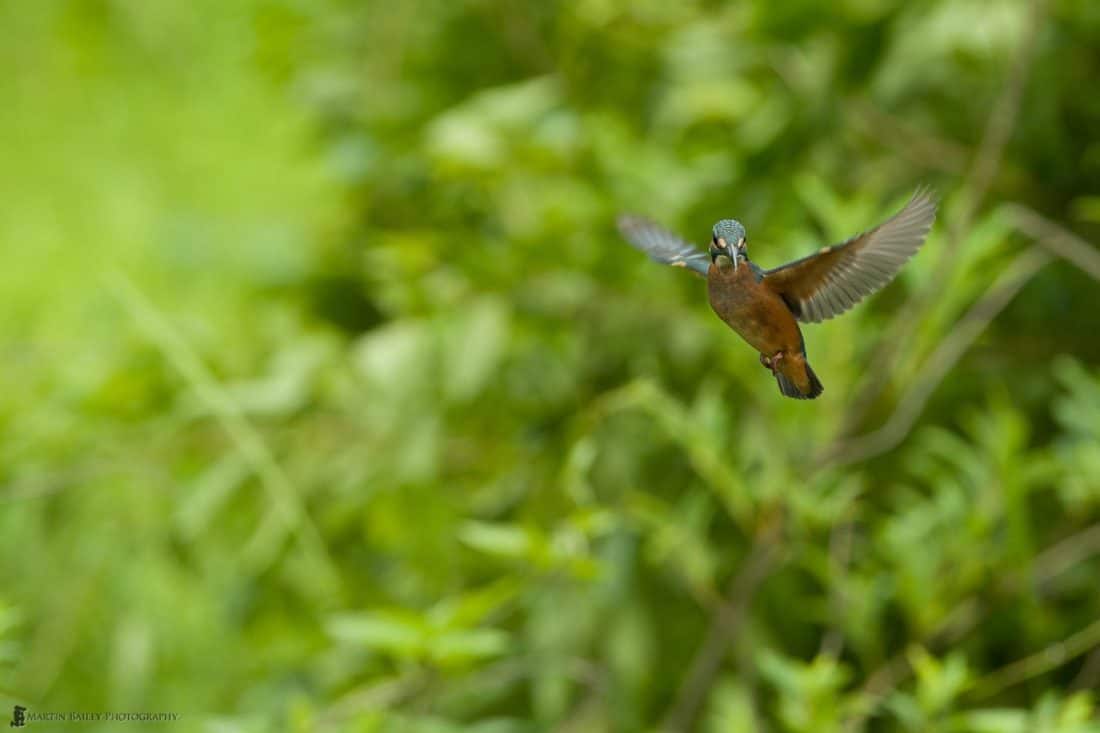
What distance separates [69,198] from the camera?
3.92 feet

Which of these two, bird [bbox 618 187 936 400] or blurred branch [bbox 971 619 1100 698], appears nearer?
bird [bbox 618 187 936 400]

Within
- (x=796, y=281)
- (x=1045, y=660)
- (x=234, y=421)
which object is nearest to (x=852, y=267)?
(x=796, y=281)

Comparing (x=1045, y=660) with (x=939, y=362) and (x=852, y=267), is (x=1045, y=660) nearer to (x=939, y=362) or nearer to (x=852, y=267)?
(x=939, y=362)

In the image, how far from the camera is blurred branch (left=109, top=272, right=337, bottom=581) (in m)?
0.46

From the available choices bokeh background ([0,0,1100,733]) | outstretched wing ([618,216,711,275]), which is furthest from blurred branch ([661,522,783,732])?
outstretched wing ([618,216,711,275])

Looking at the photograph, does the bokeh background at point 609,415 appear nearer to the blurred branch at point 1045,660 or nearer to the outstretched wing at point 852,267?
the blurred branch at point 1045,660

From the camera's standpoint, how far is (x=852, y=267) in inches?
6.8

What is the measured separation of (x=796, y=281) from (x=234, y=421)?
0.47m

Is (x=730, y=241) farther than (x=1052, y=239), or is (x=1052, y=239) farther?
(x=1052, y=239)

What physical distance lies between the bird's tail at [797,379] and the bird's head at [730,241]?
20 mm

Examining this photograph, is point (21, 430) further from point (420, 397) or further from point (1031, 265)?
point (1031, 265)

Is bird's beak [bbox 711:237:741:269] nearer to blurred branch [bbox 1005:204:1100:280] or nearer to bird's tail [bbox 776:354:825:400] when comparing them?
bird's tail [bbox 776:354:825:400]

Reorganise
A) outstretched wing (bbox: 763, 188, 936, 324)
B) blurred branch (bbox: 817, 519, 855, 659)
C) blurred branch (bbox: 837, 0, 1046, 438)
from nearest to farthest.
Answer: outstretched wing (bbox: 763, 188, 936, 324) → blurred branch (bbox: 837, 0, 1046, 438) → blurred branch (bbox: 817, 519, 855, 659)

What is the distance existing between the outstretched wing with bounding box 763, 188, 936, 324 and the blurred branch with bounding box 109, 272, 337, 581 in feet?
0.95
